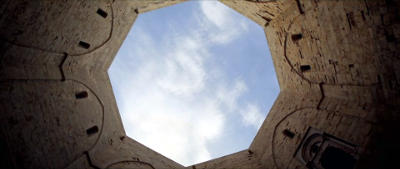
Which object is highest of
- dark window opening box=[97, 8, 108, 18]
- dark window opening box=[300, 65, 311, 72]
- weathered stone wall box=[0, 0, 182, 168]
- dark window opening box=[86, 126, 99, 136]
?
dark window opening box=[300, 65, 311, 72]

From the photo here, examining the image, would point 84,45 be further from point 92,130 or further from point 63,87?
point 92,130

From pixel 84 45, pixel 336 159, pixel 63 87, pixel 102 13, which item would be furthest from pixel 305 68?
pixel 63 87

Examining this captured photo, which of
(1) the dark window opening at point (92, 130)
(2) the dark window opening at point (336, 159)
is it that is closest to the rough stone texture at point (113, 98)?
(1) the dark window opening at point (92, 130)

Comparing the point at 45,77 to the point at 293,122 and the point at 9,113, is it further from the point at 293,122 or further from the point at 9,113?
the point at 293,122

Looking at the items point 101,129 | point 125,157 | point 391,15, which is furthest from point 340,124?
point 101,129

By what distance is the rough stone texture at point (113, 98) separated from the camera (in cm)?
466

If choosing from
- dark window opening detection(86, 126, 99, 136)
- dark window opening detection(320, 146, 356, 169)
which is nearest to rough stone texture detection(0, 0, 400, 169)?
dark window opening detection(86, 126, 99, 136)

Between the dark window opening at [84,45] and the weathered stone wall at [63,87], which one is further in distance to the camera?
the dark window opening at [84,45]

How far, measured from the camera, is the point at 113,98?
29.0ft

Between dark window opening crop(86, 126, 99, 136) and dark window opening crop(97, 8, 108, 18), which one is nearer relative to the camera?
dark window opening crop(97, 8, 108, 18)

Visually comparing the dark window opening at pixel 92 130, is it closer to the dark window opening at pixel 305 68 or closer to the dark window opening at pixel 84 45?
the dark window opening at pixel 84 45

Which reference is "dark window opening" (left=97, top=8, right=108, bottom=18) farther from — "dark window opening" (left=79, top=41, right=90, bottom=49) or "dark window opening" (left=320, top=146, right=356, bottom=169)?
"dark window opening" (left=320, top=146, right=356, bottom=169)

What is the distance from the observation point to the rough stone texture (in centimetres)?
466

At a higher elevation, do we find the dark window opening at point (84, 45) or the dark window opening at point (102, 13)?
the dark window opening at point (102, 13)
